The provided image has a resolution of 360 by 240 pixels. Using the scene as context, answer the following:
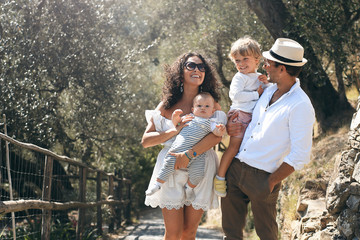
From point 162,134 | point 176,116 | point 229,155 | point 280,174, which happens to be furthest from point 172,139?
point 280,174

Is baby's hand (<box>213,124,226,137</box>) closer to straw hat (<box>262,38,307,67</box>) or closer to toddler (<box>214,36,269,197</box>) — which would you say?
toddler (<box>214,36,269,197</box>)

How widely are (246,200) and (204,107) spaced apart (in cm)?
85

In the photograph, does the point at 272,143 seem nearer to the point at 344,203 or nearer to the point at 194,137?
the point at 194,137

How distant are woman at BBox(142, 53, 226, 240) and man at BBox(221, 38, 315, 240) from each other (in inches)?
11.6

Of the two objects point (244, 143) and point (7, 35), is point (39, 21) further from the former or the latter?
point (244, 143)

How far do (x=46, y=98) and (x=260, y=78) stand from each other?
21.4ft

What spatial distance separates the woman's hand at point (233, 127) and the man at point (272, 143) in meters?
Result: 0.10

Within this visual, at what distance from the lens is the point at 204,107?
4047 millimetres

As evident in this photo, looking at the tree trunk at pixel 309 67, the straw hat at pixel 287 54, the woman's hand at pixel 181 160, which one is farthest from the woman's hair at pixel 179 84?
the tree trunk at pixel 309 67

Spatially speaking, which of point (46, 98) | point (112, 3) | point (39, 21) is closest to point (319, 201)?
point (46, 98)

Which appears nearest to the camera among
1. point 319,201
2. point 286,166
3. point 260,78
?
point 286,166

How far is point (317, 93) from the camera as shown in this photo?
10.2 meters

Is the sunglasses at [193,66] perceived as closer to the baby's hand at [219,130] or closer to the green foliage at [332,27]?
the baby's hand at [219,130]

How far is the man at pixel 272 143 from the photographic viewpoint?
3477mm
